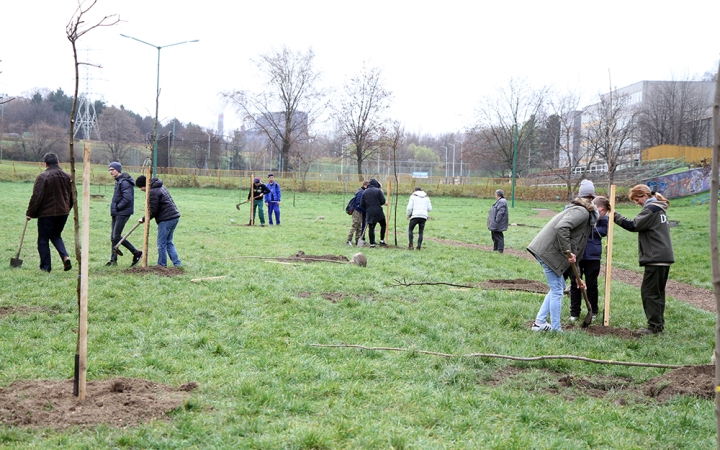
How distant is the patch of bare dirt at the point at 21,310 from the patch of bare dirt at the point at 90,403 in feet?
9.20

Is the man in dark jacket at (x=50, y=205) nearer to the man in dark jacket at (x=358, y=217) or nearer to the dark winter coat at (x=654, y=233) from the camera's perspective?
the man in dark jacket at (x=358, y=217)

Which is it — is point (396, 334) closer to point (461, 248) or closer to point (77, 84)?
point (77, 84)

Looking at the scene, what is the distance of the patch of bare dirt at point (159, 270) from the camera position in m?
10.3

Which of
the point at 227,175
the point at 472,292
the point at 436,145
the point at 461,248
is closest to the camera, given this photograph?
the point at 472,292

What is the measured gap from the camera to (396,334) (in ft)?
23.5

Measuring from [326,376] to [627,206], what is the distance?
40087 millimetres

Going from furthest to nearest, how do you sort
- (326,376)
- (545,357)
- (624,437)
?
1. (545,357)
2. (326,376)
3. (624,437)

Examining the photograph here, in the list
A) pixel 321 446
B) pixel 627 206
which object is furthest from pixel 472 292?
pixel 627 206

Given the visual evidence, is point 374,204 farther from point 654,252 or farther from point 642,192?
point 654,252

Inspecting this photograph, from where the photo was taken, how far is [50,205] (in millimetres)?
10078

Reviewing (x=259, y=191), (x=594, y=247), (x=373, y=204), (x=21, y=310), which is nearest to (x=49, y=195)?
(x=21, y=310)

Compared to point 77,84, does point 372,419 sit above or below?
below

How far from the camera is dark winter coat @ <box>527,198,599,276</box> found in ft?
23.7

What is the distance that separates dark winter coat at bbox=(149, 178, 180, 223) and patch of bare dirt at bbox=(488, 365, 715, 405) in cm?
692
